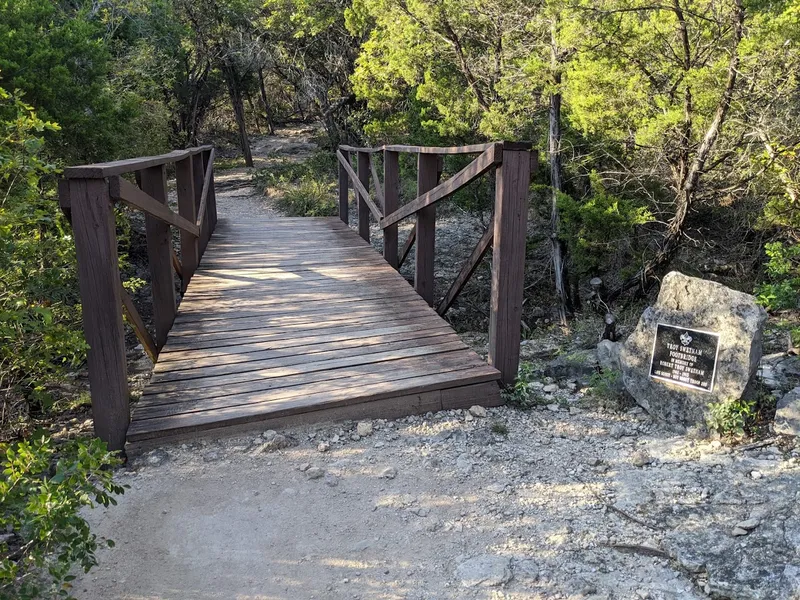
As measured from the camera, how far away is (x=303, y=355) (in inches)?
166

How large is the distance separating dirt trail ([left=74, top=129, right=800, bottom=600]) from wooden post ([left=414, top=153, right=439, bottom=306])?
2.04 metres

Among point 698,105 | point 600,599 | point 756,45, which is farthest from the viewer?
point 698,105

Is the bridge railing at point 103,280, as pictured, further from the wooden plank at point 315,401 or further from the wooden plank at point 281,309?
the wooden plank at point 281,309

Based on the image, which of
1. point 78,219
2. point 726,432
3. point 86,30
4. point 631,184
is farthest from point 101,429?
point 86,30

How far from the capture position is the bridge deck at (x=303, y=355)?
3557 mm

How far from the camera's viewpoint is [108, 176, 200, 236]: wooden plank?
313cm

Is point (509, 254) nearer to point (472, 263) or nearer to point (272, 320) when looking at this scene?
point (472, 263)

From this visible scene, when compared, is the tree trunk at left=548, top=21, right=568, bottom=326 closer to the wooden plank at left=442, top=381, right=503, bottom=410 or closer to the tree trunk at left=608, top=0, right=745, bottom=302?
A: the tree trunk at left=608, top=0, right=745, bottom=302

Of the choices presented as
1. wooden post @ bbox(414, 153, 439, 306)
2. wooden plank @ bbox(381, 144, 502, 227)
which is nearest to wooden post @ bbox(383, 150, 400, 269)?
wooden plank @ bbox(381, 144, 502, 227)

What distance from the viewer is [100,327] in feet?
10.3

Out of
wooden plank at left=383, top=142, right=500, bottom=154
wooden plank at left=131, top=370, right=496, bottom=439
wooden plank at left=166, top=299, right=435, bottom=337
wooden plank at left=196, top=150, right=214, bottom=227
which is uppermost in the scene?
wooden plank at left=383, top=142, right=500, bottom=154

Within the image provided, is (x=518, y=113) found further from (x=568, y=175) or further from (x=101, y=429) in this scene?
(x=101, y=429)

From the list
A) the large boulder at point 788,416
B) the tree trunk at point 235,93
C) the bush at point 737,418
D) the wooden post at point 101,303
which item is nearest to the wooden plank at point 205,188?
the wooden post at point 101,303

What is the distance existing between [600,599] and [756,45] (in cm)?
393
